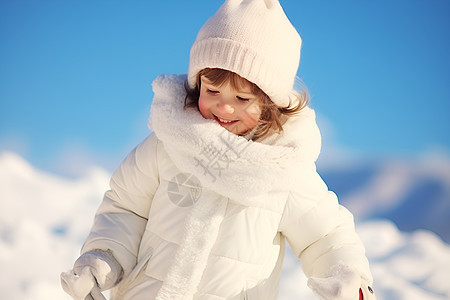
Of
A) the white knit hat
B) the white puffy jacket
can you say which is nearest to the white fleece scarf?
the white puffy jacket

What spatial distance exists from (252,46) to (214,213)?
0.38 meters

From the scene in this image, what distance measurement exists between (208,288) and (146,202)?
28 cm

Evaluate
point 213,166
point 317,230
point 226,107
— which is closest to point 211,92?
point 226,107

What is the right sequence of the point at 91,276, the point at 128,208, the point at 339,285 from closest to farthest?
1. the point at 339,285
2. the point at 91,276
3. the point at 128,208

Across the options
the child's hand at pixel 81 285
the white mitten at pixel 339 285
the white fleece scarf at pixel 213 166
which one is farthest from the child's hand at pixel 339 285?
the child's hand at pixel 81 285

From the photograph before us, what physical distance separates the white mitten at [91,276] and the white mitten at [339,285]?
0.46m

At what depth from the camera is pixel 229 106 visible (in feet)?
3.56

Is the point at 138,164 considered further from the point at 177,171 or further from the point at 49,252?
the point at 49,252

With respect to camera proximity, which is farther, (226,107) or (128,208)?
(128,208)

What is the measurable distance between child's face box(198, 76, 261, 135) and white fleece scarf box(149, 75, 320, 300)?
27 mm

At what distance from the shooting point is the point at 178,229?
1.10 metres

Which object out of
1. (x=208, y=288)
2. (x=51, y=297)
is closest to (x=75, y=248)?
(x=51, y=297)

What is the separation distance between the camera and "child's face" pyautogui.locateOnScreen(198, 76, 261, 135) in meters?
1.09

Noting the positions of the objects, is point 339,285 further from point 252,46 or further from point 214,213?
point 252,46
